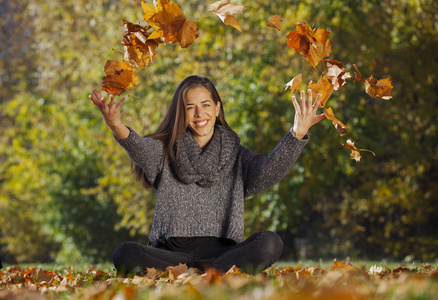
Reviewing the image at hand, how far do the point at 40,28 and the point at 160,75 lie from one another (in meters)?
4.11

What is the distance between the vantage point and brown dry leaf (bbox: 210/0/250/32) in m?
2.81

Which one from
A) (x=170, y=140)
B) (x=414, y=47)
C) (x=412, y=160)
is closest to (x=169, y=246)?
(x=170, y=140)

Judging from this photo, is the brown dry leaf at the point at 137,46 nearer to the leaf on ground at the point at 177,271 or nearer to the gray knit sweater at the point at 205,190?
the gray knit sweater at the point at 205,190

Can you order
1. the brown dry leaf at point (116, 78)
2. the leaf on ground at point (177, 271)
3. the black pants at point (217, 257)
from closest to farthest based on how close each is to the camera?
the leaf on ground at point (177, 271) < the black pants at point (217, 257) < the brown dry leaf at point (116, 78)

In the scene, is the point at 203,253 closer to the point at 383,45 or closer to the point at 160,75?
the point at 383,45

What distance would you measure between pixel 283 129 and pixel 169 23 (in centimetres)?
432

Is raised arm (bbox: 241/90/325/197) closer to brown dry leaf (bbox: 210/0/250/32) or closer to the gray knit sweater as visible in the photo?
the gray knit sweater

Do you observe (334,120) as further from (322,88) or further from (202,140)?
(202,140)

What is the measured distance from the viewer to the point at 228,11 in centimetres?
288

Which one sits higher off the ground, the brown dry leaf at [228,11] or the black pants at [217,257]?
the brown dry leaf at [228,11]

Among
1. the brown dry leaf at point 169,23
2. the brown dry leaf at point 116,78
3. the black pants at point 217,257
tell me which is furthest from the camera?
the brown dry leaf at point 116,78

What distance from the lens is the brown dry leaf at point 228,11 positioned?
9.22ft

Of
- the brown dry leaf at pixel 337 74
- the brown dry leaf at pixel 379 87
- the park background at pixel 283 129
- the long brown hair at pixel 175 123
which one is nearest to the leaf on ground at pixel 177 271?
the long brown hair at pixel 175 123

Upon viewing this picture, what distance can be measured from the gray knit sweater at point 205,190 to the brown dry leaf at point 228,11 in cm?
78
